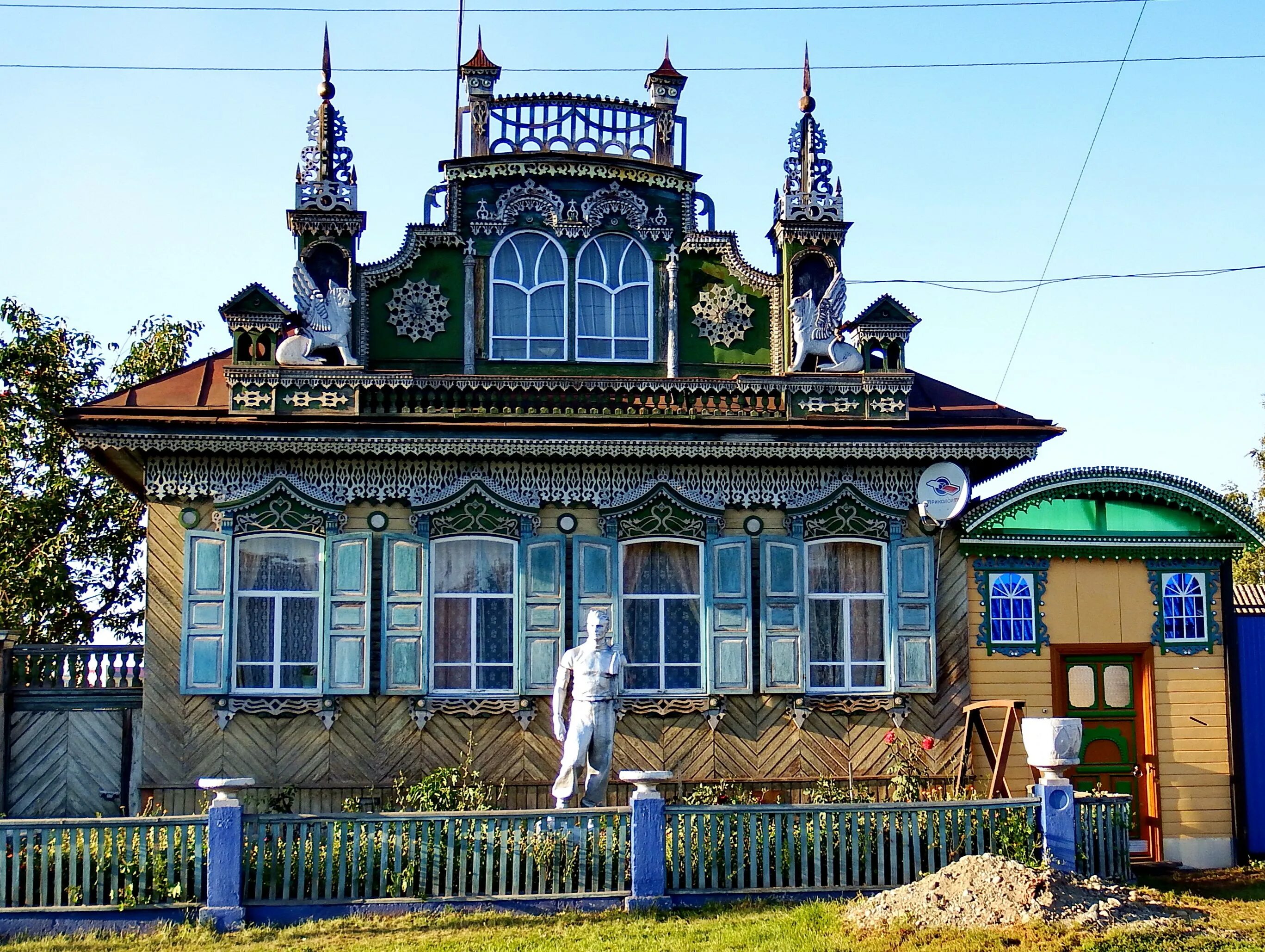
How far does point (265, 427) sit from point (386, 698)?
10.2ft

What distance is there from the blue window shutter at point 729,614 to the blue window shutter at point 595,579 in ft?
3.30

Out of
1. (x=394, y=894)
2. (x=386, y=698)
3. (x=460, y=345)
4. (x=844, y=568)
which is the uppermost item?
(x=460, y=345)

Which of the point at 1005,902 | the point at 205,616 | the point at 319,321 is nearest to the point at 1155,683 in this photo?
the point at 1005,902

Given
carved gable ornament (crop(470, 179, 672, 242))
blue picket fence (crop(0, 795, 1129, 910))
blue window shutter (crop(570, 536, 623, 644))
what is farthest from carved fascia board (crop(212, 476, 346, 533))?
blue picket fence (crop(0, 795, 1129, 910))

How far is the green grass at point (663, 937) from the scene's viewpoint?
10.5 m

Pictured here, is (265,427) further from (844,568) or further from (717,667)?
(844,568)

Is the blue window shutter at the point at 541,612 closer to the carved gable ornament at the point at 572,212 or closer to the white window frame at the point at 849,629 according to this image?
the white window frame at the point at 849,629

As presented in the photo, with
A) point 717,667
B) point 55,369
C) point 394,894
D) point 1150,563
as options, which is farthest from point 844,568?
point 55,369

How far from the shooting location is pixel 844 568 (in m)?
15.4

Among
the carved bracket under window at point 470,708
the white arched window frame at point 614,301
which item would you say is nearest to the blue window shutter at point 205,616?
the carved bracket under window at point 470,708

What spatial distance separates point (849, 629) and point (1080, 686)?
2.60 meters

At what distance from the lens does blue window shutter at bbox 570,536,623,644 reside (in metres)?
15.0

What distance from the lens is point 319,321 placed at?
597 inches

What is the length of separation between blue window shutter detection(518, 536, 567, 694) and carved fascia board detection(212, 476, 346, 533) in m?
2.09
